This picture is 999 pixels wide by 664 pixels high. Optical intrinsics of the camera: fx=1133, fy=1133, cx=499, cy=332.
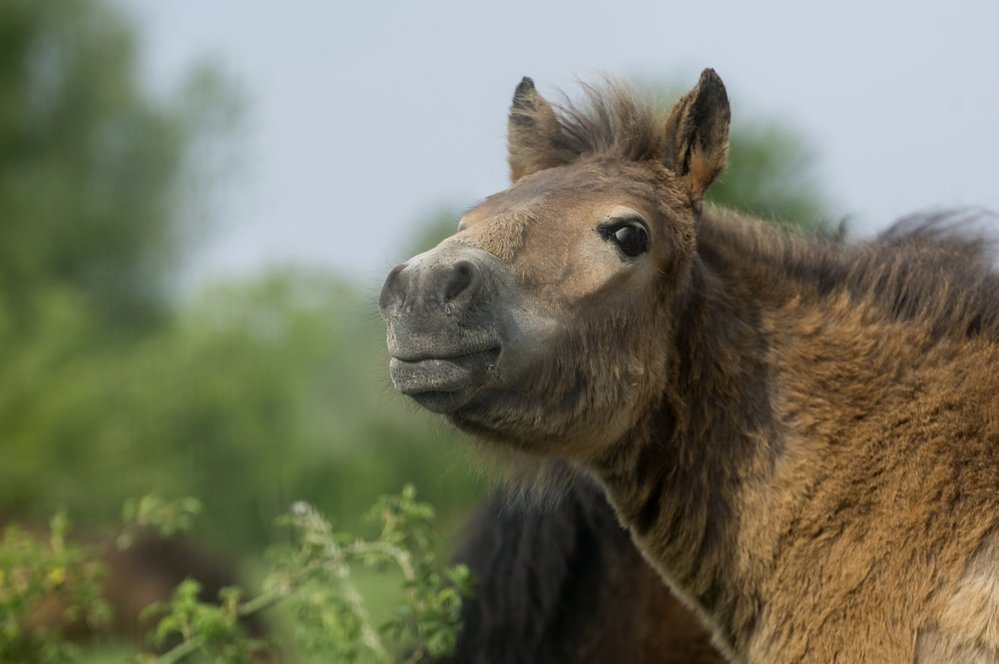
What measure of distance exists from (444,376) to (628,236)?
33.3 inches

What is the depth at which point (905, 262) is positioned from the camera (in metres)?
4.31

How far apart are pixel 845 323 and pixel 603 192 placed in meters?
1.02

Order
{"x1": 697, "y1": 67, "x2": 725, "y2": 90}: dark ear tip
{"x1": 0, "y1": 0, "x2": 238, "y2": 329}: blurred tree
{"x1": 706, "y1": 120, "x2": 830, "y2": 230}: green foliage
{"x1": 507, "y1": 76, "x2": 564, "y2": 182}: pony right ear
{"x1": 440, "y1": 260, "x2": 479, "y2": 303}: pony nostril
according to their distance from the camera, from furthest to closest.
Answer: {"x1": 0, "y1": 0, "x2": 238, "y2": 329}: blurred tree
{"x1": 706, "y1": 120, "x2": 830, "y2": 230}: green foliage
{"x1": 507, "y1": 76, "x2": 564, "y2": 182}: pony right ear
{"x1": 697, "y1": 67, "x2": 725, "y2": 90}: dark ear tip
{"x1": 440, "y1": 260, "x2": 479, "y2": 303}: pony nostril

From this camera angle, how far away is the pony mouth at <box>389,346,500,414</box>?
3766 mm

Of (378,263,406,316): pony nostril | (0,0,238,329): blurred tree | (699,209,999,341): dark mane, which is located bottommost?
(699,209,999,341): dark mane

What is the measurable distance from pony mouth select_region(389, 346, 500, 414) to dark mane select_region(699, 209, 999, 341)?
1.14 meters

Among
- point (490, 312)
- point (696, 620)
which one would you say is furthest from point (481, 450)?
point (696, 620)

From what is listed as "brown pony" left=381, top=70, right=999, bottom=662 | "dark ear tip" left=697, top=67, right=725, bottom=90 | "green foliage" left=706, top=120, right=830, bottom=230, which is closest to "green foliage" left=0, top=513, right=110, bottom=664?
"brown pony" left=381, top=70, right=999, bottom=662

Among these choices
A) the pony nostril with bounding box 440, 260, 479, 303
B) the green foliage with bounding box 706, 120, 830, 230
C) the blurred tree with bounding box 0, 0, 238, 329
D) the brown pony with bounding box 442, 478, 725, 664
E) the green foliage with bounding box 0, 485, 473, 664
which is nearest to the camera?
the pony nostril with bounding box 440, 260, 479, 303

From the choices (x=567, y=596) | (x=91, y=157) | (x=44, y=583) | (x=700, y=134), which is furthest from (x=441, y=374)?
(x=91, y=157)

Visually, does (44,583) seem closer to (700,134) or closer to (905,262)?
Result: (700,134)

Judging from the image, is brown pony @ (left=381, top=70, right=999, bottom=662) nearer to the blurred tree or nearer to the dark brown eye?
the dark brown eye

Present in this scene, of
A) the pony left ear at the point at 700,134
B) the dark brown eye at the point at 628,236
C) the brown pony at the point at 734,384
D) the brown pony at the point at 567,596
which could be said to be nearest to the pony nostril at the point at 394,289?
the brown pony at the point at 734,384

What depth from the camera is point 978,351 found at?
3.94 metres
